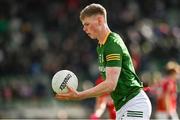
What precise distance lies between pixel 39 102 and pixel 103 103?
711 centimetres

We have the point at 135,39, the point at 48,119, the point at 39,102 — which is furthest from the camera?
the point at 135,39

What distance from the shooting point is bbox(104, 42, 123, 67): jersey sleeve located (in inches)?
289

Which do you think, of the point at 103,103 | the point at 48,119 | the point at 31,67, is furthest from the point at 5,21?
the point at 103,103

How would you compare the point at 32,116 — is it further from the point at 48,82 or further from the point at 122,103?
the point at 122,103

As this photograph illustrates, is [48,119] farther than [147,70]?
No

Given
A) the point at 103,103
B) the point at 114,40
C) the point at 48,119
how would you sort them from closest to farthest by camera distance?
the point at 114,40 → the point at 103,103 → the point at 48,119

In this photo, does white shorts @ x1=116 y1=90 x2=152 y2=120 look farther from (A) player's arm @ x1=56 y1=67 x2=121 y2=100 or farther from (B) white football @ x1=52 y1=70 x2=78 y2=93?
(B) white football @ x1=52 y1=70 x2=78 y2=93

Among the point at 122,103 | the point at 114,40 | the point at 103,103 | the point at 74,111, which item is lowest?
the point at 74,111

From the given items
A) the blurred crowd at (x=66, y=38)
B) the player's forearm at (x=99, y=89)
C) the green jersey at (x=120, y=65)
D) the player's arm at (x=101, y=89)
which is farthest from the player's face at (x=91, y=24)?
the blurred crowd at (x=66, y=38)

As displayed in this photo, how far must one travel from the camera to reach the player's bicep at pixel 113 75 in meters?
7.29

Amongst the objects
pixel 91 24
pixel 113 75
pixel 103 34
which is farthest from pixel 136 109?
pixel 91 24

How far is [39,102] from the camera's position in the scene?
2039 cm

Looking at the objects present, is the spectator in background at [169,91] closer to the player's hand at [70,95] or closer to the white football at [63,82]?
the white football at [63,82]

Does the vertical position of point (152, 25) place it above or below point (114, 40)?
below
